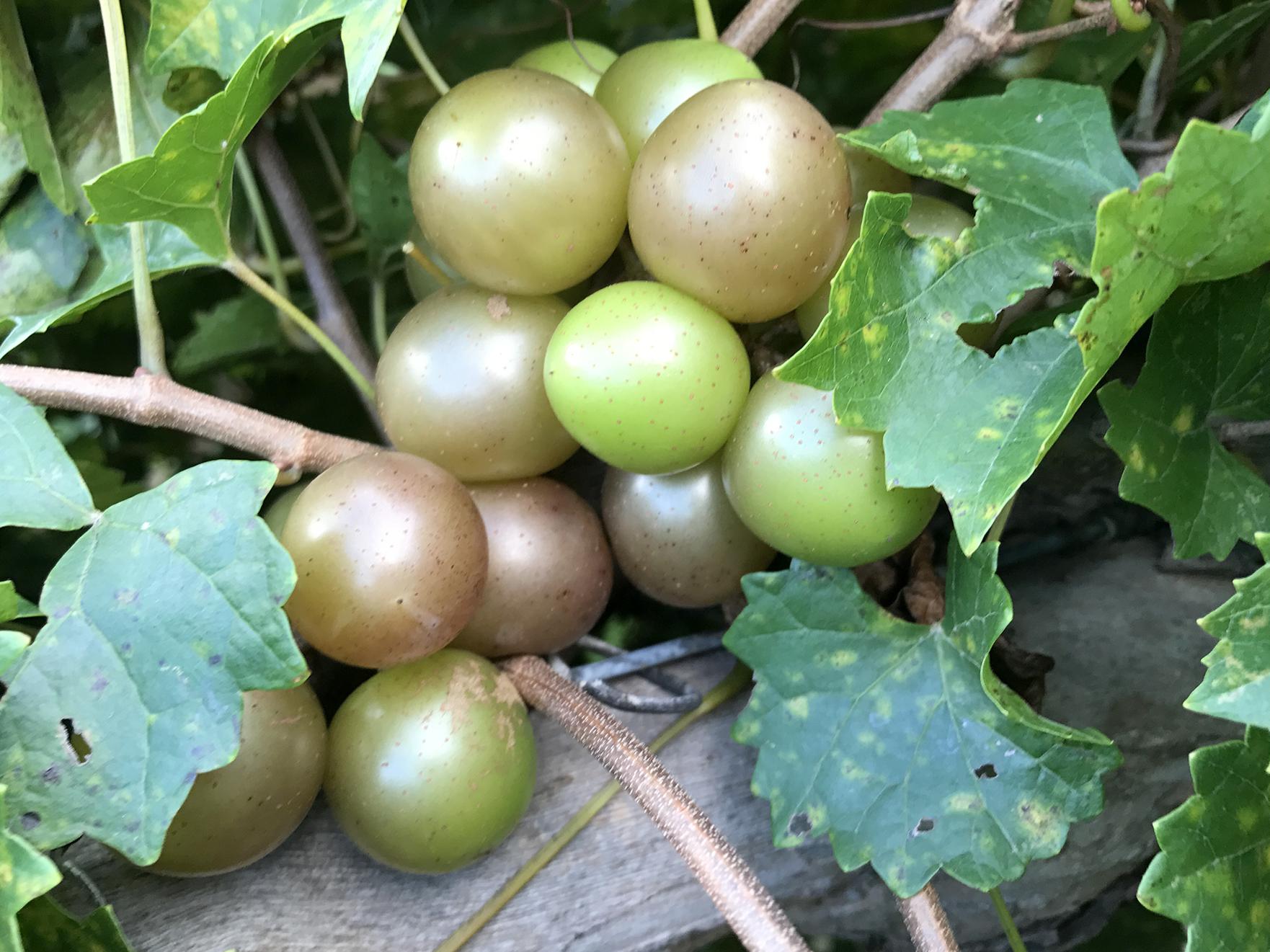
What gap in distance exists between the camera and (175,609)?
1.36ft

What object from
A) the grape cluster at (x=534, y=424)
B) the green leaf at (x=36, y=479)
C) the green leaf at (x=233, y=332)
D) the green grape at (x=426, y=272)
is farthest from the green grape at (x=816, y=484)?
the green leaf at (x=233, y=332)

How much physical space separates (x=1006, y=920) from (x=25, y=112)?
768mm

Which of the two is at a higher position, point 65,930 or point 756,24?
point 756,24

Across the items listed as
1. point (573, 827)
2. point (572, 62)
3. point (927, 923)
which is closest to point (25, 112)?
point (572, 62)

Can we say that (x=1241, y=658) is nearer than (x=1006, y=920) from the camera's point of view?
Yes

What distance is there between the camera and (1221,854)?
42 centimetres

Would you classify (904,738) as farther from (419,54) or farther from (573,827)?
(419,54)

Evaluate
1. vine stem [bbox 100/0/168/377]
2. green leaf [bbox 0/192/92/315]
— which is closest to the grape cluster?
vine stem [bbox 100/0/168/377]

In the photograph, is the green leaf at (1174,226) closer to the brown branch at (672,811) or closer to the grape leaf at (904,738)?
the grape leaf at (904,738)

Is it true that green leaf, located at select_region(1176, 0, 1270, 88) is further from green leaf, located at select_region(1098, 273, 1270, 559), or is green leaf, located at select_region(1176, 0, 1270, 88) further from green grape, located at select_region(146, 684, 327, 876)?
green grape, located at select_region(146, 684, 327, 876)

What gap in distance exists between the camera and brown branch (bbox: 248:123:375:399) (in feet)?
2.18

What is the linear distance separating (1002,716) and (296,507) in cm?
37

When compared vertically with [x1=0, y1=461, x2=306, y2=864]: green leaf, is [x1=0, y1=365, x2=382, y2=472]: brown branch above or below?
above

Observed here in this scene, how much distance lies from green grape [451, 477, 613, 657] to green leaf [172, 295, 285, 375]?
310 millimetres
